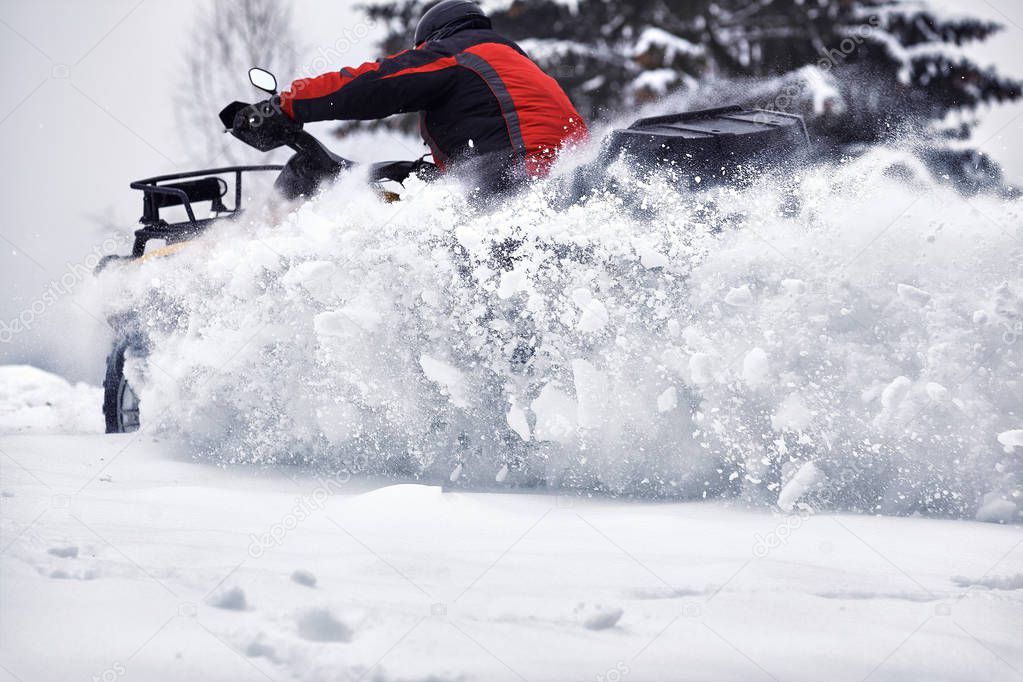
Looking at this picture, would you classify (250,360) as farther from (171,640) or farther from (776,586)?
(776,586)

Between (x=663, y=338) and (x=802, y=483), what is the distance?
0.64m

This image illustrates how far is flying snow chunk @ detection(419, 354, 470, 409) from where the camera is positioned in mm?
3422

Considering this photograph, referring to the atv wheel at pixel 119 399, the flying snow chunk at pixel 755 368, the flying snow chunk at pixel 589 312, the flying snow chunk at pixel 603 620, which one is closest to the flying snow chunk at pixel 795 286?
the flying snow chunk at pixel 755 368

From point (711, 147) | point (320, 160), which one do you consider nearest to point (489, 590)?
point (711, 147)

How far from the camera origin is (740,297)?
3174 mm

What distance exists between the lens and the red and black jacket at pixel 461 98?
149 inches

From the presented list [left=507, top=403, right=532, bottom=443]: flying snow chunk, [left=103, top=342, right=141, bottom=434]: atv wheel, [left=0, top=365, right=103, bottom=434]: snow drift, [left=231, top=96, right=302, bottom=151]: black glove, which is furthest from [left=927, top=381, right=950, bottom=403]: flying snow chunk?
[left=0, top=365, right=103, bottom=434]: snow drift

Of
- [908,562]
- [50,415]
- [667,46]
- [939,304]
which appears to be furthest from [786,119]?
[667,46]

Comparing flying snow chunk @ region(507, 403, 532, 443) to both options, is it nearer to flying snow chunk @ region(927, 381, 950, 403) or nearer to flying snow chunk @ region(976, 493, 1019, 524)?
flying snow chunk @ region(927, 381, 950, 403)

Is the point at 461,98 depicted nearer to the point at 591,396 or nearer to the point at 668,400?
the point at 591,396

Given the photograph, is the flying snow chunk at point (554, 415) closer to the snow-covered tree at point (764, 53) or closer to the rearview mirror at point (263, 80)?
the rearview mirror at point (263, 80)

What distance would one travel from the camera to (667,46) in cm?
1398

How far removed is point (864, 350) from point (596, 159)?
1.14 metres

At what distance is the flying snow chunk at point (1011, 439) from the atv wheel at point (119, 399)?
362cm
